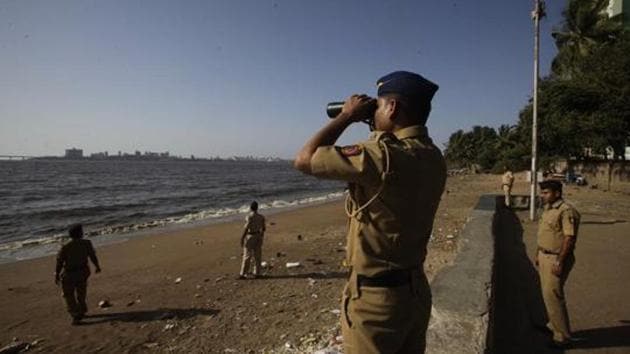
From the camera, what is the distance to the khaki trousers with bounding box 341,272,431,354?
1.92 metres

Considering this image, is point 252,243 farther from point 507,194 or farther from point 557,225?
point 507,194

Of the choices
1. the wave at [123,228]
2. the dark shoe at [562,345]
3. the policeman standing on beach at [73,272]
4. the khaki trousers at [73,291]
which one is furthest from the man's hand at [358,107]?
the wave at [123,228]

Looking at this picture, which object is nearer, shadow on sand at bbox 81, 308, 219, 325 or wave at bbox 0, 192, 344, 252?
shadow on sand at bbox 81, 308, 219, 325

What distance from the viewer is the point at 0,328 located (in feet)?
25.5

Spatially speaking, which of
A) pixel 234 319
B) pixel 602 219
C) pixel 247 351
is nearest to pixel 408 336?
pixel 247 351

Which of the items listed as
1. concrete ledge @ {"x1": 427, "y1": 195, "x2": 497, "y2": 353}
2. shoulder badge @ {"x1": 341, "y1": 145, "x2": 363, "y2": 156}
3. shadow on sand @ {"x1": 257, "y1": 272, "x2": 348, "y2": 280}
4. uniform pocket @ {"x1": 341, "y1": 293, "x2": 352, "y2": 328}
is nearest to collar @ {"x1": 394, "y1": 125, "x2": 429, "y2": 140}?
shoulder badge @ {"x1": 341, "y1": 145, "x2": 363, "y2": 156}

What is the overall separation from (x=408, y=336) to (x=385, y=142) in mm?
959

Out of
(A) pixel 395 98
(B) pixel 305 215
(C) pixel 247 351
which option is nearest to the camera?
(A) pixel 395 98

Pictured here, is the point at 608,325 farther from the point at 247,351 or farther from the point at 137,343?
the point at 137,343

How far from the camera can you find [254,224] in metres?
9.87

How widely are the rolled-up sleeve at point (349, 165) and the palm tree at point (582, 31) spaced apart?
40370 millimetres

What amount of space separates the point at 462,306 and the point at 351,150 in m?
2.57

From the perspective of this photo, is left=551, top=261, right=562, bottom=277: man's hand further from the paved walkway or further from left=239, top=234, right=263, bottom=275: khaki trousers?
left=239, top=234, right=263, bottom=275: khaki trousers

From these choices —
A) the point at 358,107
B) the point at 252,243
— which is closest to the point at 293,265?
the point at 252,243
